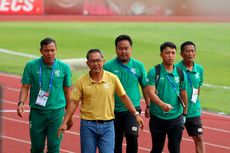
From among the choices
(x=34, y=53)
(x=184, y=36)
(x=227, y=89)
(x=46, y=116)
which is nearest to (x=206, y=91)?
(x=227, y=89)

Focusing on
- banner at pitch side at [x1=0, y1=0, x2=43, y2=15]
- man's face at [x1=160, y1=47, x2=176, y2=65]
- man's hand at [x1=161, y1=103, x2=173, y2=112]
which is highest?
banner at pitch side at [x1=0, y1=0, x2=43, y2=15]

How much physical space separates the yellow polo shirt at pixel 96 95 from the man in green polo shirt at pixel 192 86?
6.45 feet

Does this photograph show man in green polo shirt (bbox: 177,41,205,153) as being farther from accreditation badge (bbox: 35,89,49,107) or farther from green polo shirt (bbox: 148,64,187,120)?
accreditation badge (bbox: 35,89,49,107)

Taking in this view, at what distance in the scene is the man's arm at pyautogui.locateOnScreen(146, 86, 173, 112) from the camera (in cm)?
1195

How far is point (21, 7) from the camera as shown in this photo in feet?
160

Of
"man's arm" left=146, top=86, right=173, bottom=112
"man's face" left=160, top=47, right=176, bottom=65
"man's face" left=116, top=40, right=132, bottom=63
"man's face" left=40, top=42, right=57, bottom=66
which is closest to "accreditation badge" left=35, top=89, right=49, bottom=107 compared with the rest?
"man's face" left=40, top=42, right=57, bottom=66

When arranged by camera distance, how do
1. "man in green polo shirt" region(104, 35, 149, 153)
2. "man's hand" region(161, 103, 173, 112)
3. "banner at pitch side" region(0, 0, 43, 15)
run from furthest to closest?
1. "banner at pitch side" region(0, 0, 43, 15)
2. "man in green polo shirt" region(104, 35, 149, 153)
3. "man's hand" region(161, 103, 173, 112)

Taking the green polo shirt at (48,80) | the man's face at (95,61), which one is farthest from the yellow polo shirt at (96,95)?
the green polo shirt at (48,80)

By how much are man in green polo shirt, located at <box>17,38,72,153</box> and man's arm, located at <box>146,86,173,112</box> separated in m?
1.22

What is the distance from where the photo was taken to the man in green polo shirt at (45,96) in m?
12.3

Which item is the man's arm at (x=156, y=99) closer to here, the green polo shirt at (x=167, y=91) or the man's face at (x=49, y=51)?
the green polo shirt at (x=167, y=91)

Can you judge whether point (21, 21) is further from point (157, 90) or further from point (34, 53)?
point (157, 90)

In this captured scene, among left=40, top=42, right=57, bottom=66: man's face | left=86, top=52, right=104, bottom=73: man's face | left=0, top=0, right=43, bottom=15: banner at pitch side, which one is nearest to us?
left=86, top=52, right=104, bottom=73: man's face

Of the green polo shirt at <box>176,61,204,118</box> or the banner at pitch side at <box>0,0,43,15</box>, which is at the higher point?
the banner at pitch side at <box>0,0,43,15</box>
